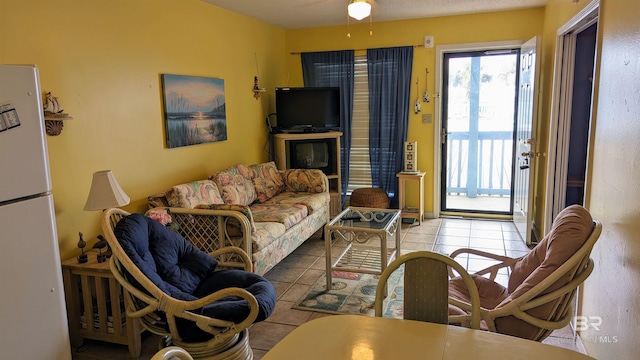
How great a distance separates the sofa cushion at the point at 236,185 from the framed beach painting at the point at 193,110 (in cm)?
39

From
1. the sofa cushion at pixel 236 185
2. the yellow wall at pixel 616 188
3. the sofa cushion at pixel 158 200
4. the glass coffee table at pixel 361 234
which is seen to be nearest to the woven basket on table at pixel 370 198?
the glass coffee table at pixel 361 234

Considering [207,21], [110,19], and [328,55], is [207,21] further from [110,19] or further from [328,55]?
[328,55]

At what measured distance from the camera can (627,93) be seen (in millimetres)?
1931

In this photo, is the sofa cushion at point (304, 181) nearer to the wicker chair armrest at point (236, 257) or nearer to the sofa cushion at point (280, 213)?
the sofa cushion at point (280, 213)

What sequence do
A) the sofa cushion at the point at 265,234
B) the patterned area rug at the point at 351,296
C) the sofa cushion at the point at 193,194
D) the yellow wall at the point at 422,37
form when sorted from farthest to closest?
the yellow wall at the point at 422,37, the sofa cushion at the point at 193,194, the sofa cushion at the point at 265,234, the patterned area rug at the point at 351,296

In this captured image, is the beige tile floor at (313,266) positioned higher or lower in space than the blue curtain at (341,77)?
lower

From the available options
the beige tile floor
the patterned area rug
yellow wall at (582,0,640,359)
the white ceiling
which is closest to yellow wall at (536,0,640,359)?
yellow wall at (582,0,640,359)

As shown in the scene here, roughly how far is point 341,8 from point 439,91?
1.57 meters

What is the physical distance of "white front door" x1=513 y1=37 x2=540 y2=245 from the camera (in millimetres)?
4246

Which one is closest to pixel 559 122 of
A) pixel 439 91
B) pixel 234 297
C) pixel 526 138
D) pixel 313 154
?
pixel 526 138

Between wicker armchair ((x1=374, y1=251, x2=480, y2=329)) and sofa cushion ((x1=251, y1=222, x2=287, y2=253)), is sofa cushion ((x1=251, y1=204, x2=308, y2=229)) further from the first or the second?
wicker armchair ((x1=374, y1=251, x2=480, y2=329))

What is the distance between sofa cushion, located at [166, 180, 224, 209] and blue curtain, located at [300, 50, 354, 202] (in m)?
2.32

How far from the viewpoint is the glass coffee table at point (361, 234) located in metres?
3.33

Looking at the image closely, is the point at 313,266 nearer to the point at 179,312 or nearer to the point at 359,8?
the point at 179,312
